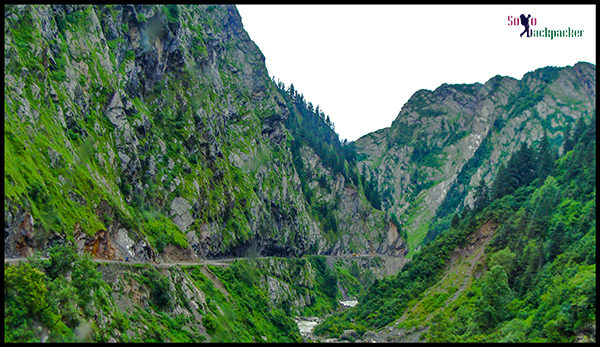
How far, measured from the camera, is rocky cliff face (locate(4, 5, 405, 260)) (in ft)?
156

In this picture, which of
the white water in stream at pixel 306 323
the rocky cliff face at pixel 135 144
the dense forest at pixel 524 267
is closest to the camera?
the rocky cliff face at pixel 135 144

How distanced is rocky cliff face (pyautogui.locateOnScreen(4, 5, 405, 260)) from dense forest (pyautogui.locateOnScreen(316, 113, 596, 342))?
1486 inches

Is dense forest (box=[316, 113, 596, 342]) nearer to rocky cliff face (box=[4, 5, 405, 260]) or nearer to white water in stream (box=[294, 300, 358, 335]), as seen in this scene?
white water in stream (box=[294, 300, 358, 335])

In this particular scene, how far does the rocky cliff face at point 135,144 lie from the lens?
156 ft

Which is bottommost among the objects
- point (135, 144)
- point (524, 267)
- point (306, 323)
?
point (306, 323)

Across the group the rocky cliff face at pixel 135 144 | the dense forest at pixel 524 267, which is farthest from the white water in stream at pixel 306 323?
the rocky cliff face at pixel 135 144

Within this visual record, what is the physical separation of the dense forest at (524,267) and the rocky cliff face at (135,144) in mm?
37750

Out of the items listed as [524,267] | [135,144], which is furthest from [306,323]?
[135,144]

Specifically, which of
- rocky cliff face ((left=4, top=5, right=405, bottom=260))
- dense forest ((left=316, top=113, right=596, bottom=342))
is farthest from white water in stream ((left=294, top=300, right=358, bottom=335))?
rocky cliff face ((left=4, top=5, right=405, bottom=260))

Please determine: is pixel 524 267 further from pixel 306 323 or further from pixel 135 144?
pixel 135 144

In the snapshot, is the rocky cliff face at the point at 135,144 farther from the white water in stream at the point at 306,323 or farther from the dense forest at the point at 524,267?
the dense forest at the point at 524,267

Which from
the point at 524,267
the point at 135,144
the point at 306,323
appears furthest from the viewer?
the point at 306,323

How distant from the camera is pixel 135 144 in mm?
75750

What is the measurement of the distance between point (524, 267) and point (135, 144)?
2718 inches
